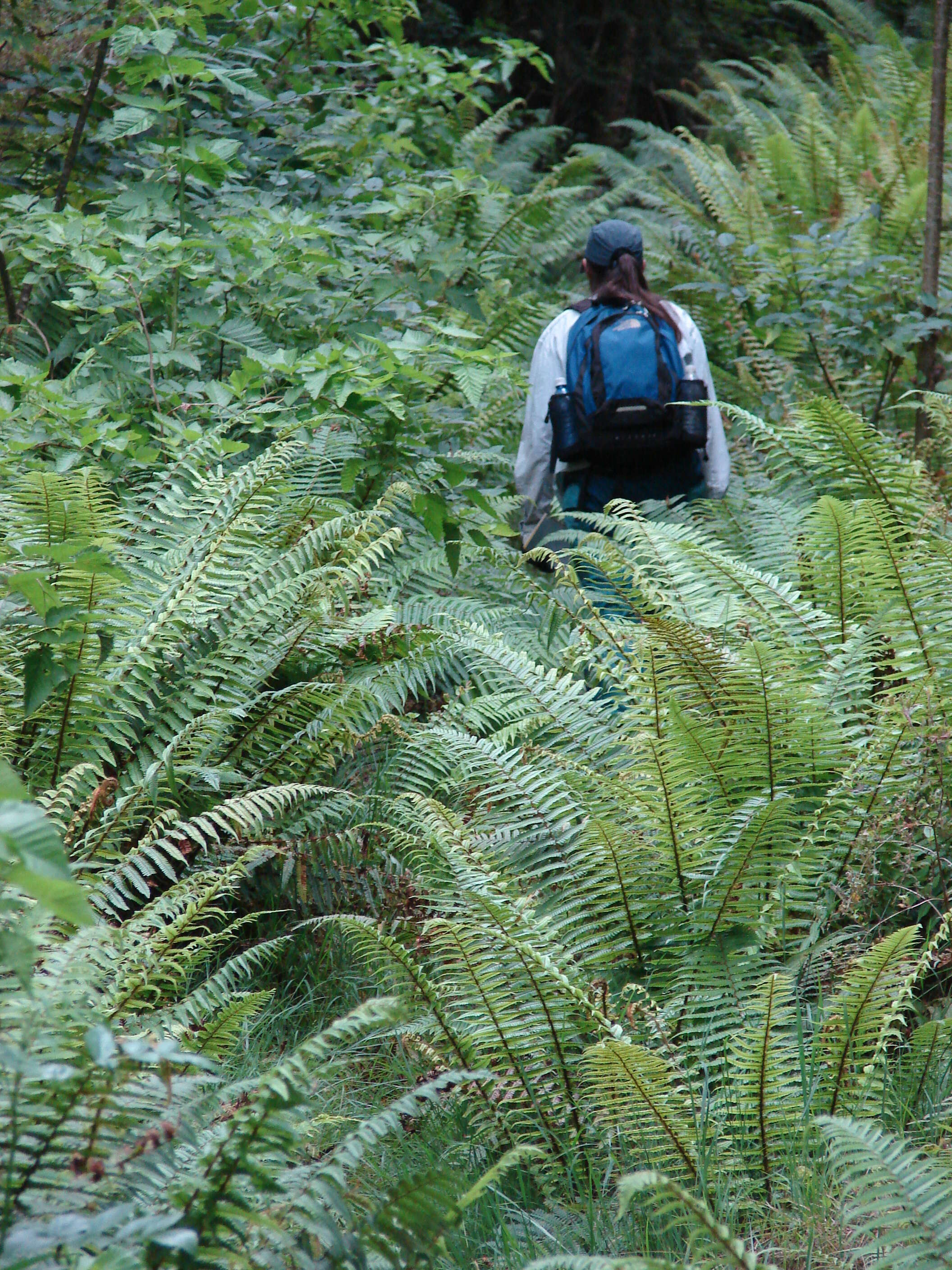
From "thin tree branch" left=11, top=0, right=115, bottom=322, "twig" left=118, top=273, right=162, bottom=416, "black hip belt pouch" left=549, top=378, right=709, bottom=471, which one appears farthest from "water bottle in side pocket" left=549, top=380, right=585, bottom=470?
"thin tree branch" left=11, top=0, right=115, bottom=322

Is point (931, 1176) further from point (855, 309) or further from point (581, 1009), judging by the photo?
point (855, 309)

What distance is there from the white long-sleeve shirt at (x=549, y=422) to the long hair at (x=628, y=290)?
0.23 ft

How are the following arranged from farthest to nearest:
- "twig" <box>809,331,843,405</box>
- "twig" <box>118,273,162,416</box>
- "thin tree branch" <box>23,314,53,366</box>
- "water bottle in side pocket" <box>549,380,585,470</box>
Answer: "twig" <box>809,331,843,405</box> < "thin tree branch" <box>23,314,53,366</box> < "water bottle in side pocket" <box>549,380,585,470</box> < "twig" <box>118,273,162,416</box>

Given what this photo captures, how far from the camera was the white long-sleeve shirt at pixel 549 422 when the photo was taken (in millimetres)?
4215

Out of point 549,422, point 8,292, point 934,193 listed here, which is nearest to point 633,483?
point 549,422

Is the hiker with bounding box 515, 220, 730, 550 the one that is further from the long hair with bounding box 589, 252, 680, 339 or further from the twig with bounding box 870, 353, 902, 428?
the twig with bounding box 870, 353, 902, 428

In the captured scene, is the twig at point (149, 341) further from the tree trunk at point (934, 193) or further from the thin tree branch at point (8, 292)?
the tree trunk at point (934, 193)

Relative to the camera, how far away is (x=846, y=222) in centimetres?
585

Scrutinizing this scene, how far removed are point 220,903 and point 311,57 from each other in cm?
480

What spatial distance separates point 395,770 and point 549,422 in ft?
5.50

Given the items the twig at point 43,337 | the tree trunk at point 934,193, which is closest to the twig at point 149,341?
the twig at point 43,337

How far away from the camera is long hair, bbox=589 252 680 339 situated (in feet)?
13.6

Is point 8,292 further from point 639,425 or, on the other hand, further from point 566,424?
point 639,425

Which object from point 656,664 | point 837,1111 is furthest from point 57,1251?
point 656,664
